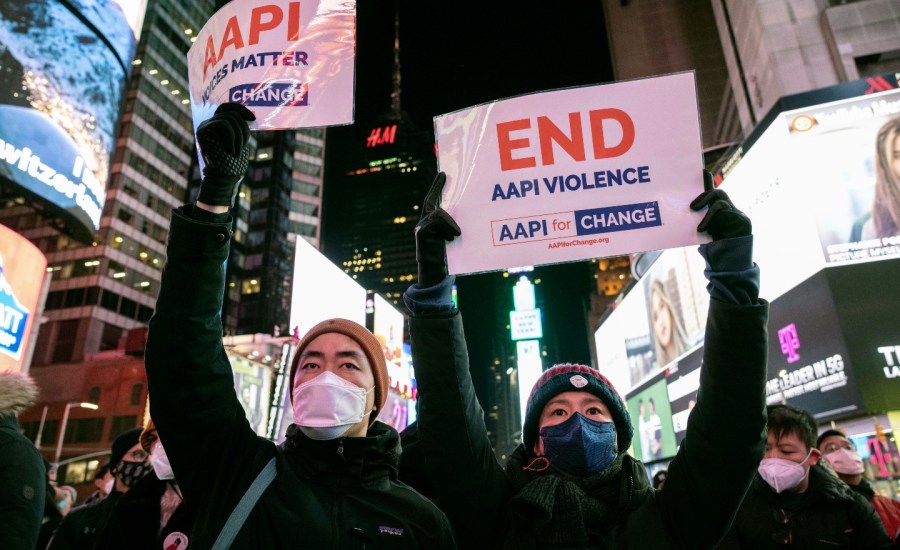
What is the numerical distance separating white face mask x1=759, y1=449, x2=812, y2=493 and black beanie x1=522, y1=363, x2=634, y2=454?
1.63 meters

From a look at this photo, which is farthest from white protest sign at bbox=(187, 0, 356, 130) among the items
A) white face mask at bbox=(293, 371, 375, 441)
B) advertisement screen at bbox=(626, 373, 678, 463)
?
advertisement screen at bbox=(626, 373, 678, 463)

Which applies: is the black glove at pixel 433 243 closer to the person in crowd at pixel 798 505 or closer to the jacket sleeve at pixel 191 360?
the jacket sleeve at pixel 191 360

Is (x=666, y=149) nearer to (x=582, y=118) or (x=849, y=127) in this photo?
(x=582, y=118)

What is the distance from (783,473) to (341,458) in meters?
3.00

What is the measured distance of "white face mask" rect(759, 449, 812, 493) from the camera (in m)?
3.60

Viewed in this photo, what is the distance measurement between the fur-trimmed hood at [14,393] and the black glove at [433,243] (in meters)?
2.73

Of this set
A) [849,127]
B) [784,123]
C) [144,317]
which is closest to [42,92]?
[784,123]

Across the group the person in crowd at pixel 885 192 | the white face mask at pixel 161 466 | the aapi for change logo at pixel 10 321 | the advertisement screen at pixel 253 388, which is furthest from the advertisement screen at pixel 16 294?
the person in crowd at pixel 885 192

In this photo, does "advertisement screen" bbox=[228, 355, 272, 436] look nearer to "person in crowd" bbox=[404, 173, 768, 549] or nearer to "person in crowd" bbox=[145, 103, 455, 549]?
"person in crowd" bbox=[145, 103, 455, 549]

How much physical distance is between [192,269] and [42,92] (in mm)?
13815

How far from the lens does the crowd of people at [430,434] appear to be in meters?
2.04

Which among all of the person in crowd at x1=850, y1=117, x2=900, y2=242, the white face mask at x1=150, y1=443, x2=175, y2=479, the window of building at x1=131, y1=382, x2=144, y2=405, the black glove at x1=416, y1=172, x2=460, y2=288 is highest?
the person in crowd at x1=850, y1=117, x2=900, y2=242

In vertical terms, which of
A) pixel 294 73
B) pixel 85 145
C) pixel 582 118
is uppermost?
pixel 85 145

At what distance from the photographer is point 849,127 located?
1408 cm
